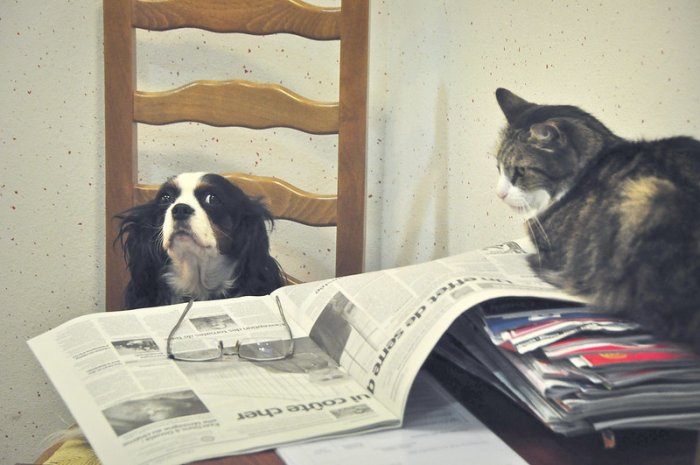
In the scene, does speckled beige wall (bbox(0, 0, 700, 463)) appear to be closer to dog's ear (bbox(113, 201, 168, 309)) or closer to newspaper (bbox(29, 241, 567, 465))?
dog's ear (bbox(113, 201, 168, 309))

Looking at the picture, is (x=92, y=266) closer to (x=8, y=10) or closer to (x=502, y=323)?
(x=8, y=10)

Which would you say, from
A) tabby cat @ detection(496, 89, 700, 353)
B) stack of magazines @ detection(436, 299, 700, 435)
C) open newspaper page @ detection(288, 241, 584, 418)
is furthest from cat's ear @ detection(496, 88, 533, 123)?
stack of magazines @ detection(436, 299, 700, 435)

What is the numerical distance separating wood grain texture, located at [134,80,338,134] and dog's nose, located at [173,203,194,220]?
6.6 inches

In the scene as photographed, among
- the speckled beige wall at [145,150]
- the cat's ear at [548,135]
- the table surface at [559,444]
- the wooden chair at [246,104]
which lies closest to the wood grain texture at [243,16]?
the wooden chair at [246,104]

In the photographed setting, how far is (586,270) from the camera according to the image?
23.2 inches

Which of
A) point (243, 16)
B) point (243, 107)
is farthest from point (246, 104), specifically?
point (243, 16)

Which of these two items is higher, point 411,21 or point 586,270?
point 411,21

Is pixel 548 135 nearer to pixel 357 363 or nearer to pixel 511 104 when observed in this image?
pixel 511 104

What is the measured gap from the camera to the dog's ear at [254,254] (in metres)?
1.06

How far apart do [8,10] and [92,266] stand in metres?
0.49

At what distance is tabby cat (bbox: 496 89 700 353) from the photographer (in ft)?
1.73

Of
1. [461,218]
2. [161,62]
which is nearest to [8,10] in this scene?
[161,62]

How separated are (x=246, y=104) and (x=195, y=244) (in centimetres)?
24

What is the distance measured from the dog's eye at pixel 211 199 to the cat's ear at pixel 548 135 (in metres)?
0.51
